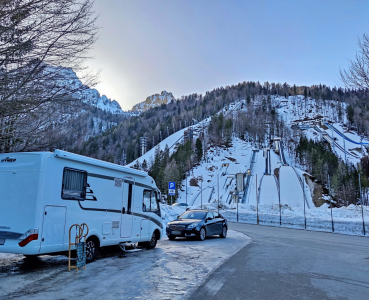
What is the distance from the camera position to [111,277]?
7012mm

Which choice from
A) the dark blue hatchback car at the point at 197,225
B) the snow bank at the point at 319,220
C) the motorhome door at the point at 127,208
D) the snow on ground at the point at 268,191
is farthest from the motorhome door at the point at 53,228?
the snow on ground at the point at 268,191

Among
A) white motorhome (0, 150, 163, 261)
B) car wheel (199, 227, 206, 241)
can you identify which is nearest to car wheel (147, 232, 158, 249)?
white motorhome (0, 150, 163, 261)

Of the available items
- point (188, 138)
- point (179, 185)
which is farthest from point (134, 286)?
point (188, 138)

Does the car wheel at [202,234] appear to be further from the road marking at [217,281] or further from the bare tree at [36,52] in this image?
the bare tree at [36,52]

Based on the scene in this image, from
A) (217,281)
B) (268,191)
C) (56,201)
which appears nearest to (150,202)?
(56,201)

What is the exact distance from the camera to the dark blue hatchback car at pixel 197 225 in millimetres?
14922

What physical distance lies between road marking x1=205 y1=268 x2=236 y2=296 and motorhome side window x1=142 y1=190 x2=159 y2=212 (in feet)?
15.8

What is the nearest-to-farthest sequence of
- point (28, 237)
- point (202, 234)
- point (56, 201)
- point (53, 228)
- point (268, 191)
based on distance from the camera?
point (28, 237) < point (53, 228) < point (56, 201) < point (202, 234) < point (268, 191)

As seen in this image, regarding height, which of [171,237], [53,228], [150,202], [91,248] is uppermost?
[150,202]

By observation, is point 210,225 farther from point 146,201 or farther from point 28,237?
point 28,237

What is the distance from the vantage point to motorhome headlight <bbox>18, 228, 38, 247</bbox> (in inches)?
273

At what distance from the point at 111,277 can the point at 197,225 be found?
8450 millimetres

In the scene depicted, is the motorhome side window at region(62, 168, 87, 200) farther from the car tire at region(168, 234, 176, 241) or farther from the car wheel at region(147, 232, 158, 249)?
the car tire at region(168, 234, 176, 241)

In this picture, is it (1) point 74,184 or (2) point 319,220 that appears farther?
(2) point 319,220
